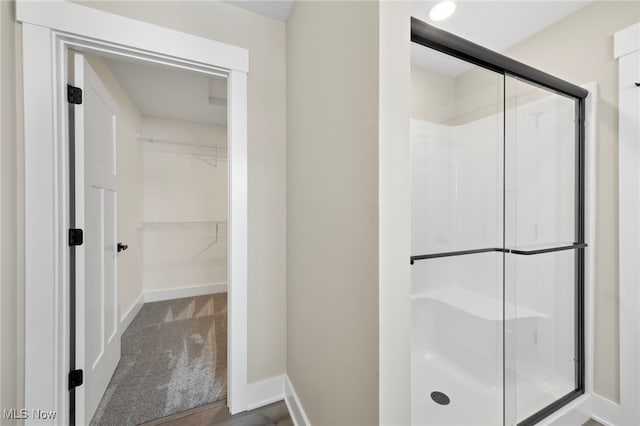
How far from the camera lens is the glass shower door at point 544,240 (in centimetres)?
146

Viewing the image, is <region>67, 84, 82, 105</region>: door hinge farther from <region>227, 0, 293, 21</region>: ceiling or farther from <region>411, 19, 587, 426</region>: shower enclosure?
<region>411, 19, 587, 426</region>: shower enclosure

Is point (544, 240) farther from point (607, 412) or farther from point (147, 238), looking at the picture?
point (147, 238)

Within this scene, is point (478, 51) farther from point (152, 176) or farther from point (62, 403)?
point (152, 176)

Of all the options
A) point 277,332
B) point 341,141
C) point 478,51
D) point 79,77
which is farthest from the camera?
point 277,332

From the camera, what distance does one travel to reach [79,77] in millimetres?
1279

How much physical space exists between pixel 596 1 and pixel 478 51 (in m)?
1.11

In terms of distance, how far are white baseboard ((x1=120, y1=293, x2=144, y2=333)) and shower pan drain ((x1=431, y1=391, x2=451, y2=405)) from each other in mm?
2650

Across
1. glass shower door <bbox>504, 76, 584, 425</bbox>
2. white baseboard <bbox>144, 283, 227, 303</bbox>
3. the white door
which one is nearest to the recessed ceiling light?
glass shower door <bbox>504, 76, 584, 425</bbox>

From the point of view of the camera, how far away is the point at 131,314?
8.59 feet

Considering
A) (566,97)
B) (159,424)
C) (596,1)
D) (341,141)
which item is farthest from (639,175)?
(159,424)

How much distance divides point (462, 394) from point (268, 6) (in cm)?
265

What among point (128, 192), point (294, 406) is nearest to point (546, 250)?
point (294, 406)

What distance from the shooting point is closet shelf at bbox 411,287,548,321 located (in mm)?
1489

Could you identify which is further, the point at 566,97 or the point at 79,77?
the point at 566,97
